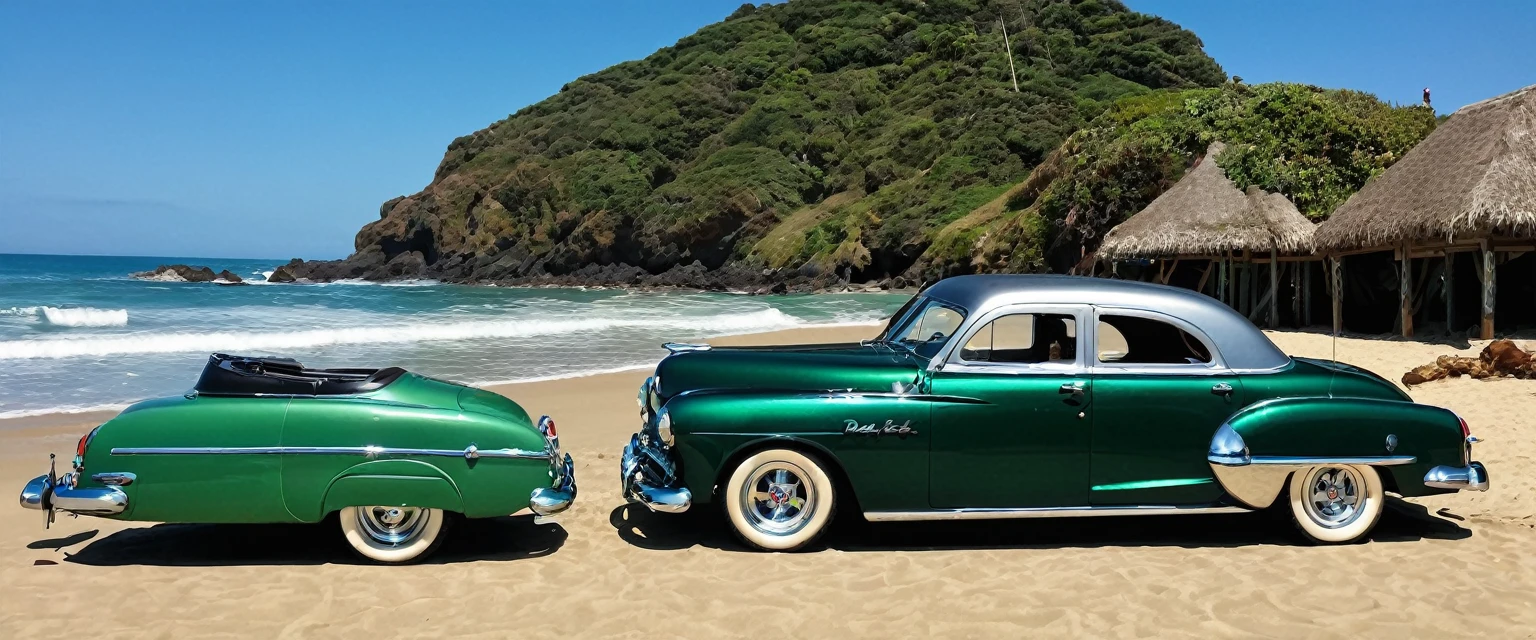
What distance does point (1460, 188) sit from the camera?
1564 centimetres

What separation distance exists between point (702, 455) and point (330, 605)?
6.14 feet

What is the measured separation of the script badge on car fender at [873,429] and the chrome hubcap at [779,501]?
0.36 m

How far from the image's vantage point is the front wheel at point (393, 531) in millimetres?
5152

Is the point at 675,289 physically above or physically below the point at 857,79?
below

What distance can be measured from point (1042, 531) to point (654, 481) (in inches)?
90.0

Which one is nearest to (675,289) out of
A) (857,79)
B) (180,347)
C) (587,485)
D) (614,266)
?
(614,266)

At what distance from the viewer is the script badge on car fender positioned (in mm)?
5223

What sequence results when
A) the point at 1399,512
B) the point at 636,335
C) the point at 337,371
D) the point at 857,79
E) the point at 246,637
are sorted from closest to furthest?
the point at 246,637
the point at 337,371
the point at 1399,512
the point at 636,335
the point at 857,79

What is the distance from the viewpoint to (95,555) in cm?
537

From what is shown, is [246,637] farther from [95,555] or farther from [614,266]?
[614,266]

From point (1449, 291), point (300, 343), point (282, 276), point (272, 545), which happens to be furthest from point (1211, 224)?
point (282, 276)

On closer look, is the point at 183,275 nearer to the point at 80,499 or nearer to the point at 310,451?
the point at 80,499

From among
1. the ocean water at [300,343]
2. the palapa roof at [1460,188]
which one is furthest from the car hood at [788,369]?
the palapa roof at [1460,188]

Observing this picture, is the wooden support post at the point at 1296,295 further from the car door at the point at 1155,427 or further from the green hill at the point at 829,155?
the car door at the point at 1155,427
